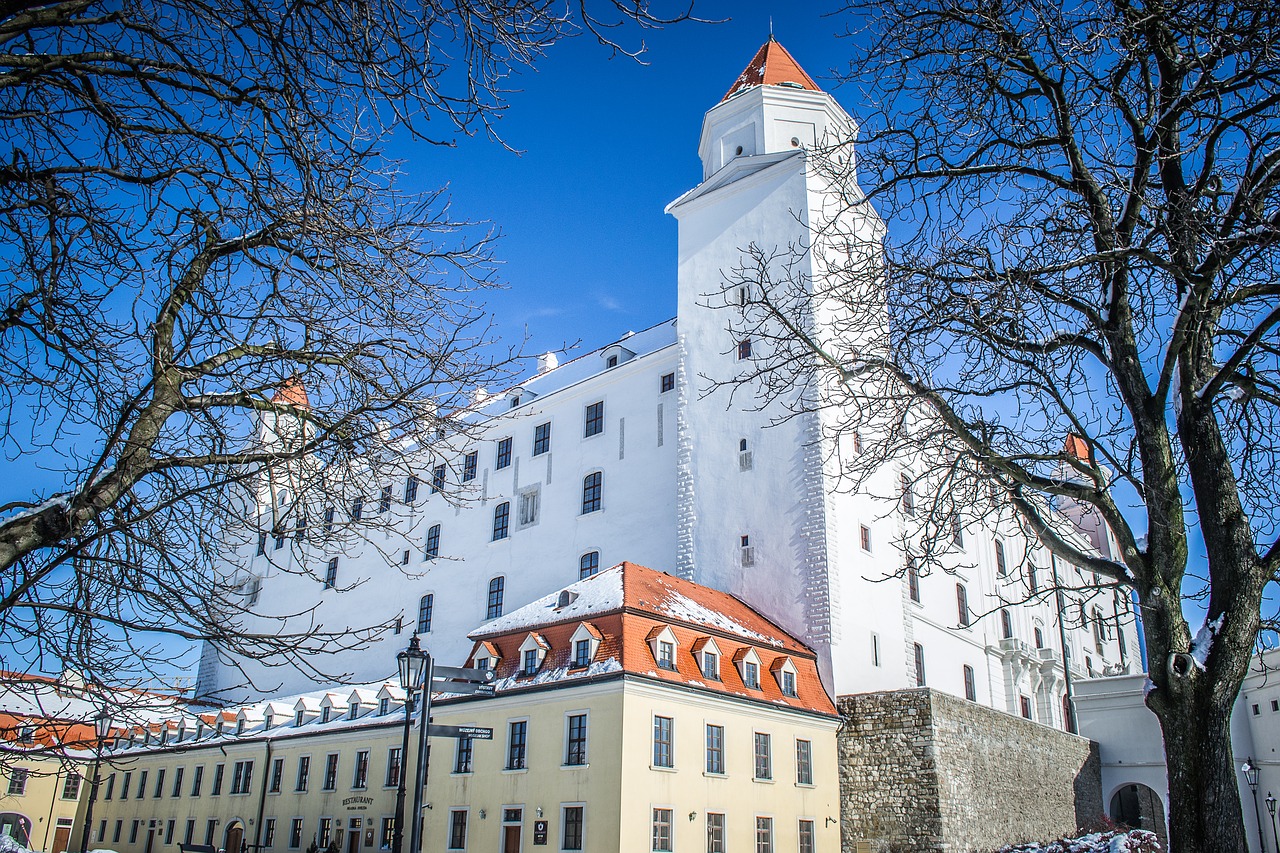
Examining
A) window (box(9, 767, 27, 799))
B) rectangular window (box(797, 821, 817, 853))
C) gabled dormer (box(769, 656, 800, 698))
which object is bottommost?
rectangular window (box(797, 821, 817, 853))

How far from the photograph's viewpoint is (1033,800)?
24891 mm

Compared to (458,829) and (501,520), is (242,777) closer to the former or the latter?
(501,520)

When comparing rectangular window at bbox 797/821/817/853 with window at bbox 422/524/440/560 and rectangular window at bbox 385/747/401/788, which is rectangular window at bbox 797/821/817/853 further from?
window at bbox 422/524/440/560

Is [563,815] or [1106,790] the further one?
[1106,790]

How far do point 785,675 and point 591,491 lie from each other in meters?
10.6

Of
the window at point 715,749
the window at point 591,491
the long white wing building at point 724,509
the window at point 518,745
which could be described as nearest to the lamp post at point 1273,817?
the long white wing building at point 724,509

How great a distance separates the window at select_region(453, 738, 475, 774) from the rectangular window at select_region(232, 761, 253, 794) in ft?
36.2

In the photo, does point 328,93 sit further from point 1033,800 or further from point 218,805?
point 218,805

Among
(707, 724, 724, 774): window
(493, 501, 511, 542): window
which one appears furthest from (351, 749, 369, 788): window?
(707, 724, 724, 774): window

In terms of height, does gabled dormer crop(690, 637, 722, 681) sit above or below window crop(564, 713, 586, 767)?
above

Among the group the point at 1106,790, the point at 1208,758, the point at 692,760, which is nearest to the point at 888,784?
the point at 692,760

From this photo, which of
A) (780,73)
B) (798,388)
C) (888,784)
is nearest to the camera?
(888,784)

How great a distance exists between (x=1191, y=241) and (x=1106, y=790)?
31.0 meters

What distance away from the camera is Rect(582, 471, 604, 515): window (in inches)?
1187
